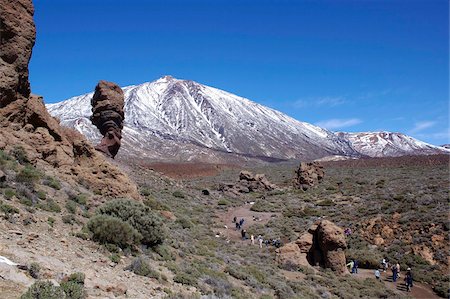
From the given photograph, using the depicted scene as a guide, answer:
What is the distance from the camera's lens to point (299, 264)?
749 inches

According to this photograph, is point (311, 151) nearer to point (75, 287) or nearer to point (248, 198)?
point (248, 198)

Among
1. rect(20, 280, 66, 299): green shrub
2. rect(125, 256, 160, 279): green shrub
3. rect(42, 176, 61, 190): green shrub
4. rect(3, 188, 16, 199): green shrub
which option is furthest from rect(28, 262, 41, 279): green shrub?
rect(42, 176, 61, 190): green shrub

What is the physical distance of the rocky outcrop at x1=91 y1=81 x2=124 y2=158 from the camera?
113 ft

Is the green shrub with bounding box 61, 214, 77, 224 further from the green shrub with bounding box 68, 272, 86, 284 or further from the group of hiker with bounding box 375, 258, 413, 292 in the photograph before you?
the group of hiker with bounding box 375, 258, 413, 292

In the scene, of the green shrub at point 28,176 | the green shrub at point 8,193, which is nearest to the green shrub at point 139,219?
the green shrub at point 28,176

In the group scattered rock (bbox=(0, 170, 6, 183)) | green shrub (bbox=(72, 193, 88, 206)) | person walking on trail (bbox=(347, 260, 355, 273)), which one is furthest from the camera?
person walking on trail (bbox=(347, 260, 355, 273))

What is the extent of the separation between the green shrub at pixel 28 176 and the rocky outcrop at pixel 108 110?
23.1 metres

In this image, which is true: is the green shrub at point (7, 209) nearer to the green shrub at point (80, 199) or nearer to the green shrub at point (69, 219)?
the green shrub at point (69, 219)

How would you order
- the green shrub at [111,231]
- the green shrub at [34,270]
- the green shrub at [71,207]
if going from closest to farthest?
1. the green shrub at [34,270]
2. the green shrub at [111,231]
3. the green shrub at [71,207]

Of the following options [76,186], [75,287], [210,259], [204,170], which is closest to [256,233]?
[210,259]

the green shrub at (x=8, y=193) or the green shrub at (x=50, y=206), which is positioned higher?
the green shrub at (x=8, y=193)

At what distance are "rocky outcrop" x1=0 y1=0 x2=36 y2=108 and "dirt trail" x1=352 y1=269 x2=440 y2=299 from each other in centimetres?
1718

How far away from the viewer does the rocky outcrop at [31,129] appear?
1346cm

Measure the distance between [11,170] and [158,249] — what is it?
511 centimetres
